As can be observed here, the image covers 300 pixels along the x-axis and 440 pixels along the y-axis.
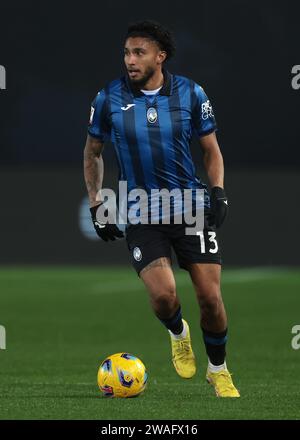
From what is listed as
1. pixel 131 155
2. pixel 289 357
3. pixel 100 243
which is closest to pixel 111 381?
pixel 131 155

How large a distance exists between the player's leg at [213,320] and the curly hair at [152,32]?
1362 millimetres

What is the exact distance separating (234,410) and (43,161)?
14.2 metres

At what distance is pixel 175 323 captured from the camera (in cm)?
824

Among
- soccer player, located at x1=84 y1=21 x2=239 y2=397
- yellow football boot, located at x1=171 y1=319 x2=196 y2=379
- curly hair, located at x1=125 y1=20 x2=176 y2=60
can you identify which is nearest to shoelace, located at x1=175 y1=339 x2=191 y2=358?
yellow football boot, located at x1=171 y1=319 x2=196 y2=379

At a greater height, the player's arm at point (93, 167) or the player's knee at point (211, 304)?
the player's arm at point (93, 167)

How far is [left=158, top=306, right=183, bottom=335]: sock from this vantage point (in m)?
8.18

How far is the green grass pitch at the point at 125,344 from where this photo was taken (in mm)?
7258

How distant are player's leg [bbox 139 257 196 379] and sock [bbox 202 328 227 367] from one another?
0.91ft

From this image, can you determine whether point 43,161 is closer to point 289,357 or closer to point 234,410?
point 289,357
